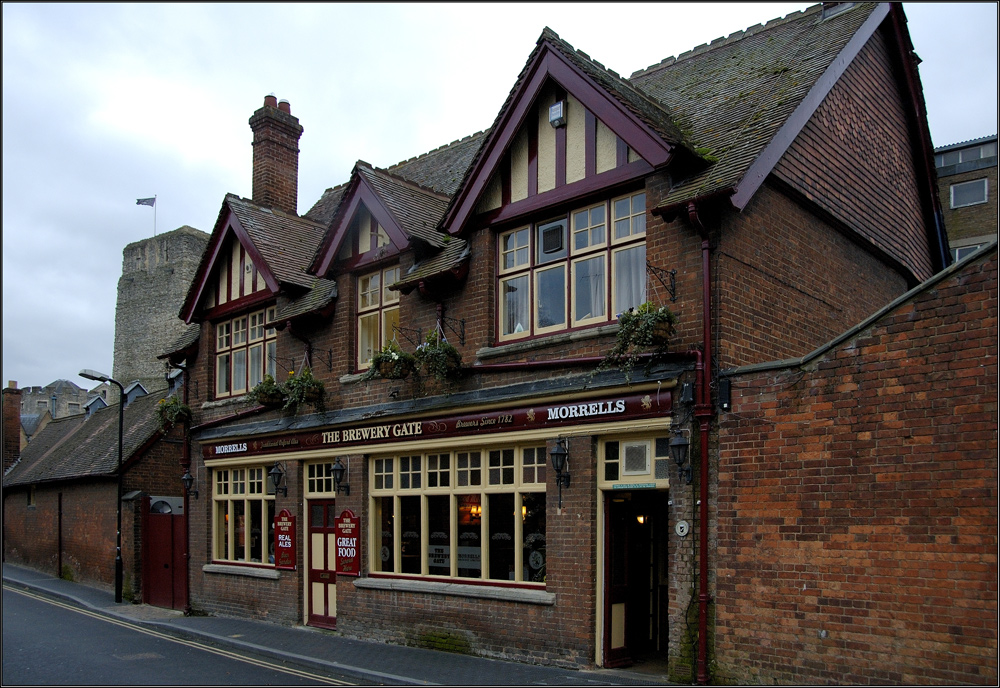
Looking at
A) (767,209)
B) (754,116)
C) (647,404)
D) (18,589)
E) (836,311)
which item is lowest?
(18,589)

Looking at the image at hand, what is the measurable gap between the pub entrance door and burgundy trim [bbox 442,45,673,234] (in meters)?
6.36

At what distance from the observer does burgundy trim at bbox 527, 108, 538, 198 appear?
13.3m

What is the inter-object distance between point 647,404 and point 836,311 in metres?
4.21

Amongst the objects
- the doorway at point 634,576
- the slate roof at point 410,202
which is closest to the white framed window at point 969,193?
the slate roof at point 410,202

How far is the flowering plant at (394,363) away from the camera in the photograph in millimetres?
14266

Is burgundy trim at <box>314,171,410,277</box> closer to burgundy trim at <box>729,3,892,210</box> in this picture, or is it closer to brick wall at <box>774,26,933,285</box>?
burgundy trim at <box>729,3,892,210</box>

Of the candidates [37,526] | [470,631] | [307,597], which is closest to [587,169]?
[470,631]

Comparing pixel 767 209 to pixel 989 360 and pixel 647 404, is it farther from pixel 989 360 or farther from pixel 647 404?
pixel 989 360

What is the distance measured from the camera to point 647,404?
11.2 meters

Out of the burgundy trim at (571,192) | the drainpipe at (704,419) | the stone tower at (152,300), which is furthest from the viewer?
the stone tower at (152,300)

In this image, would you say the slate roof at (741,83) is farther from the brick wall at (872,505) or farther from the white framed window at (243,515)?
the white framed window at (243,515)

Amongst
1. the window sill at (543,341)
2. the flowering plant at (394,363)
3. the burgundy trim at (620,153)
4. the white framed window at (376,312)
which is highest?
the burgundy trim at (620,153)

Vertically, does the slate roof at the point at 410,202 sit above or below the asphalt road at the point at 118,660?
above

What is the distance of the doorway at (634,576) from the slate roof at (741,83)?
4324 mm
